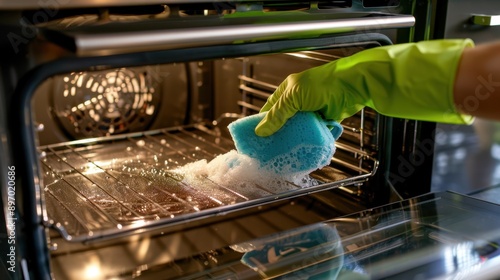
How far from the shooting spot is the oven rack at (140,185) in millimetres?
937

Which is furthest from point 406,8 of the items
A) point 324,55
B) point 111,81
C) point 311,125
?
point 111,81

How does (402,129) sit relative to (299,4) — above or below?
below

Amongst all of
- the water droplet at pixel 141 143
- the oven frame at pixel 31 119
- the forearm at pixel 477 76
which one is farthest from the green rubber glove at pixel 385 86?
the water droplet at pixel 141 143

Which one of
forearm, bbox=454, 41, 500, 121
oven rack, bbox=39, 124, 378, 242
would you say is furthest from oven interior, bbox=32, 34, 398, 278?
forearm, bbox=454, 41, 500, 121

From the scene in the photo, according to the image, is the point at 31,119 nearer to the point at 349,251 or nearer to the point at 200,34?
the point at 200,34

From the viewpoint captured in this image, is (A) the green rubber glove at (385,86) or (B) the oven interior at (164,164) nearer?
(A) the green rubber glove at (385,86)

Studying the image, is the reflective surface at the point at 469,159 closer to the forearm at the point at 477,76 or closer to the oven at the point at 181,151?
the oven at the point at 181,151

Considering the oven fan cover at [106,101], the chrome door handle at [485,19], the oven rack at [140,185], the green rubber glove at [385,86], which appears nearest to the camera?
the green rubber glove at [385,86]

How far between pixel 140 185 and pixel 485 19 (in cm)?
74

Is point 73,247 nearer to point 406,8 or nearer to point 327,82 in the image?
point 327,82

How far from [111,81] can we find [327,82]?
27.5 inches

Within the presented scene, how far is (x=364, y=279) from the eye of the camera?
0.83 meters

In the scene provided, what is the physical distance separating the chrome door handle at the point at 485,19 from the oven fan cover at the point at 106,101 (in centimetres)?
78

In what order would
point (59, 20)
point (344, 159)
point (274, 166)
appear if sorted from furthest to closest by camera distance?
point (344, 159) → point (274, 166) → point (59, 20)
